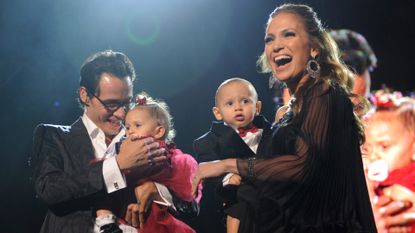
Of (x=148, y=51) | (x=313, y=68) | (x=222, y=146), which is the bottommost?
(x=222, y=146)

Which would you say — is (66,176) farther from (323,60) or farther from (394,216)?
(394,216)

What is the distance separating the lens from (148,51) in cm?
457

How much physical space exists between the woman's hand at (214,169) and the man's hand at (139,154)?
A: 0.36 meters

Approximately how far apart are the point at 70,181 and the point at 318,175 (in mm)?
1208

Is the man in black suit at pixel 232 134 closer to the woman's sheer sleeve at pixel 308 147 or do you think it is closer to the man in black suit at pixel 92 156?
the man in black suit at pixel 92 156

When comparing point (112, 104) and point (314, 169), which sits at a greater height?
point (112, 104)

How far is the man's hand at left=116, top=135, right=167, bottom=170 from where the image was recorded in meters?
2.59

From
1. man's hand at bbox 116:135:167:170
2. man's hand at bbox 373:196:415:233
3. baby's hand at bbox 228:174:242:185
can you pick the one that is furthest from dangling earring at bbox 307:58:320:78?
man's hand at bbox 116:135:167:170

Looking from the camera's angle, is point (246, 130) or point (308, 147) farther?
point (246, 130)

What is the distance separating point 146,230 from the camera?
104 inches

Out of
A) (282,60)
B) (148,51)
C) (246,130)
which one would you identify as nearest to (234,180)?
(246,130)

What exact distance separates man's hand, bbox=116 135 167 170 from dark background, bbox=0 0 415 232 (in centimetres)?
183

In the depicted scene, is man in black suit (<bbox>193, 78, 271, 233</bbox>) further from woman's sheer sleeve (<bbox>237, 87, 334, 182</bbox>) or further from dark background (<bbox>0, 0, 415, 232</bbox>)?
dark background (<bbox>0, 0, 415, 232</bbox>)

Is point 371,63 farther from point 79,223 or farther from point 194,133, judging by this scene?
point 79,223
